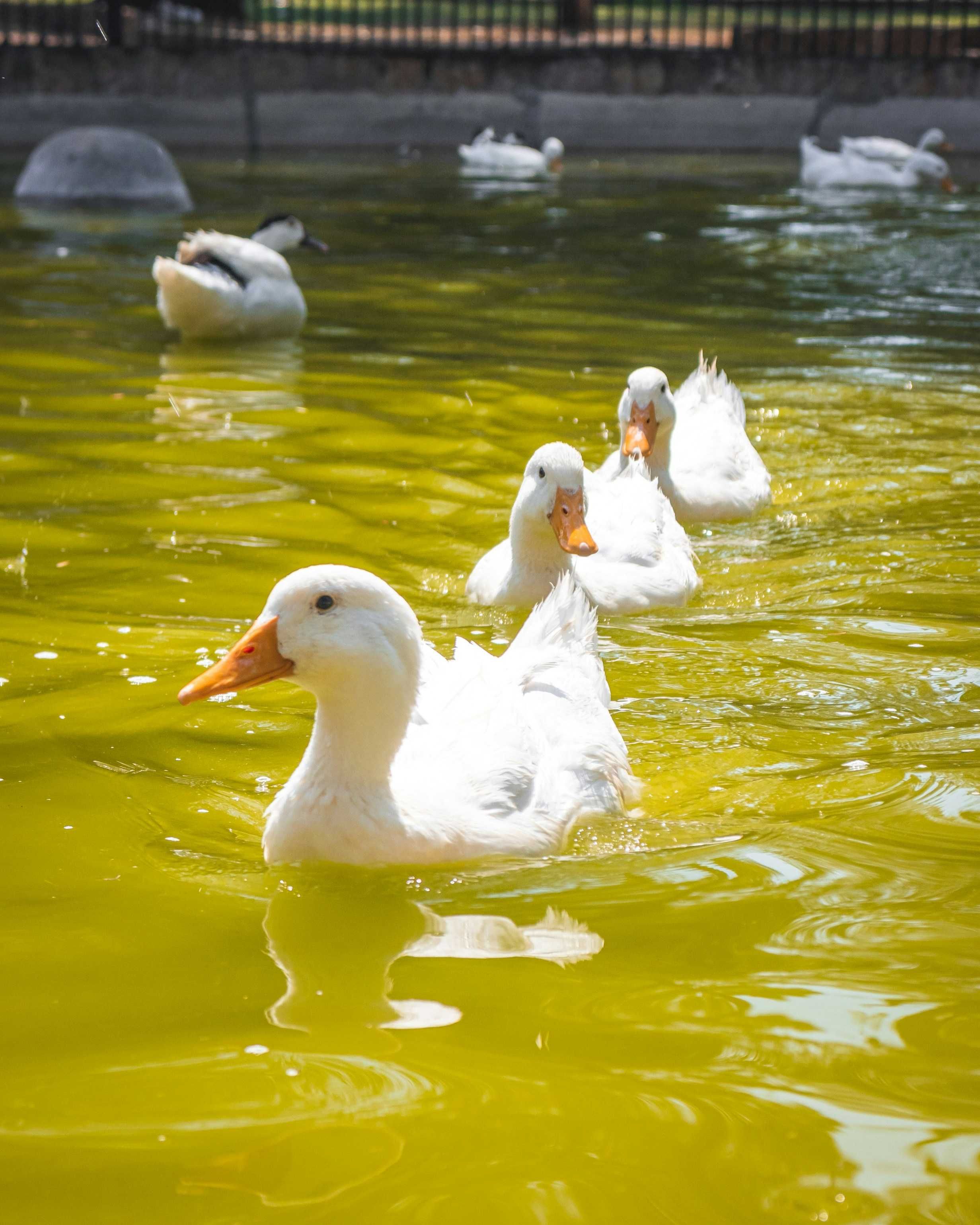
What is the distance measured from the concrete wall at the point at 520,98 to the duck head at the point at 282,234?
11.1m

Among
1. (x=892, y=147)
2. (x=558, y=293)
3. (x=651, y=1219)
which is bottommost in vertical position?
(x=651, y=1219)

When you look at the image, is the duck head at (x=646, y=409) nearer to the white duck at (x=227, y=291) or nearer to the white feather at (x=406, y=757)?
the white feather at (x=406, y=757)

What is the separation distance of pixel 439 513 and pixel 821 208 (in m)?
12.5

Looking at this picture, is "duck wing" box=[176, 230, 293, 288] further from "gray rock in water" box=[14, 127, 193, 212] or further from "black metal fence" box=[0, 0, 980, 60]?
"black metal fence" box=[0, 0, 980, 60]

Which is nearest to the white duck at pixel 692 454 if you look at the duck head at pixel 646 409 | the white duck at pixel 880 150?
the duck head at pixel 646 409

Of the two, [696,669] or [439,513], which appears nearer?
[696,669]

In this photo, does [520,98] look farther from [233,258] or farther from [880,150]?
[233,258]

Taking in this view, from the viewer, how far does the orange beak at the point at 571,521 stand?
6.06 meters

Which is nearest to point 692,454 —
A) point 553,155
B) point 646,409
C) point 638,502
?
point 646,409

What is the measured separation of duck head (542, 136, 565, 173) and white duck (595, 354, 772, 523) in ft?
47.8

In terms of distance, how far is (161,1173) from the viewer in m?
2.91

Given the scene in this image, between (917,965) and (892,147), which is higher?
(892,147)

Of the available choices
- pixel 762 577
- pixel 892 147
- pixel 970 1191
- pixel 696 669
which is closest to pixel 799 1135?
pixel 970 1191

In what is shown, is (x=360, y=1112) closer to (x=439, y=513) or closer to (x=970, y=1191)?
(x=970, y=1191)
